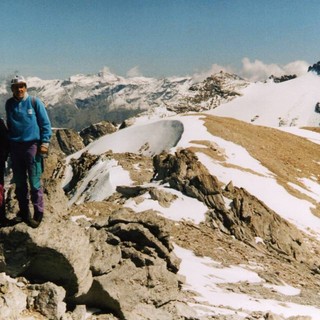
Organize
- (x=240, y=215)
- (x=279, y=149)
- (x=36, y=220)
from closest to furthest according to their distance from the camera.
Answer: (x=36, y=220) → (x=240, y=215) → (x=279, y=149)

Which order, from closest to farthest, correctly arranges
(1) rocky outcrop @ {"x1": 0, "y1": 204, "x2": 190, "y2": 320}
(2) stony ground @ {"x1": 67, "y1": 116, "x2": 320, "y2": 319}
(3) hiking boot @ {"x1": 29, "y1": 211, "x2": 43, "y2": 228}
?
(1) rocky outcrop @ {"x1": 0, "y1": 204, "x2": 190, "y2": 320} → (3) hiking boot @ {"x1": 29, "y1": 211, "x2": 43, "y2": 228} → (2) stony ground @ {"x1": 67, "y1": 116, "x2": 320, "y2": 319}

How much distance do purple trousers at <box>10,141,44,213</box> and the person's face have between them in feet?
4.63

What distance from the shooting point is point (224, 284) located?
2220 cm

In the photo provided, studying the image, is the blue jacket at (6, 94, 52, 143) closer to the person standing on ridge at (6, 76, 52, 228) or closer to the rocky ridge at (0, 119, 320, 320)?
the person standing on ridge at (6, 76, 52, 228)

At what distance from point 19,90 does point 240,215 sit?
26.6 m

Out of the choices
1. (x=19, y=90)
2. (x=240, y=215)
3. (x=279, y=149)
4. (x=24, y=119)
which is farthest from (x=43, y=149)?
(x=279, y=149)

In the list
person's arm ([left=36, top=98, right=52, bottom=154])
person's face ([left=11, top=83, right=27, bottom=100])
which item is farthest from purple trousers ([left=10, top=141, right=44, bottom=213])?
person's face ([left=11, top=83, right=27, bottom=100])

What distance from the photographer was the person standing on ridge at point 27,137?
12.5 metres

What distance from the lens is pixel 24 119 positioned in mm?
12469

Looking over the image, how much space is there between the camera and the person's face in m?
12.1

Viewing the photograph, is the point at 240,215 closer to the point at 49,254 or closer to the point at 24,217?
the point at 49,254

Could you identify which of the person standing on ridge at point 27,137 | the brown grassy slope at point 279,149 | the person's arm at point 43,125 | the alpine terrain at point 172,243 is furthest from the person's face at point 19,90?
the brown grassy slope at point 279,149

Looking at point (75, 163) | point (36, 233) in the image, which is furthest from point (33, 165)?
point (75, 163)

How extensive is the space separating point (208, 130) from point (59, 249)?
60.4 m
